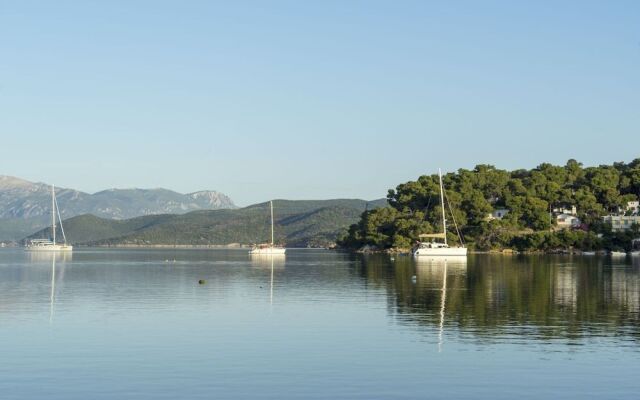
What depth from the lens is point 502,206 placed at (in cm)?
19662

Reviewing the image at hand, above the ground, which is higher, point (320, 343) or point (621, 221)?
point (621, 221)

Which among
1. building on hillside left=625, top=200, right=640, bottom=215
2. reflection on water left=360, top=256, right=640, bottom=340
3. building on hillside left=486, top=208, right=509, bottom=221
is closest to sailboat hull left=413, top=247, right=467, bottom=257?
building on hillside left=486, top=208, right=509, bottom=221

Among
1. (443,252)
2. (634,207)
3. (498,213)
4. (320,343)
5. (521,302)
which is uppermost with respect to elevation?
(634,207)

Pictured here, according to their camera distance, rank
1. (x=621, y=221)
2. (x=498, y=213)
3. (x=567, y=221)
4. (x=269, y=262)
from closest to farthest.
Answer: (x=269, y=262), (x=621, y=221), (x=567, y=221), (x=498, y=213)

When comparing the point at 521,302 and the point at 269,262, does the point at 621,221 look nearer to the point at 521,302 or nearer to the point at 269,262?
the point at 269,262

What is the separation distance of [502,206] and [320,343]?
165 meters

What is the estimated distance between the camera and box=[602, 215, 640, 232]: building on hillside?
597 ft

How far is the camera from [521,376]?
29406 millimetres

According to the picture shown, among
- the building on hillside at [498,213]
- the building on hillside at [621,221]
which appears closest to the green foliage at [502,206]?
the building on hillside at [498,213]

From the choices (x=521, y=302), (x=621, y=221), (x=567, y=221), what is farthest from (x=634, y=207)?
(x=521, y=302)

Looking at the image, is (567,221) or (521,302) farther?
(567,221)

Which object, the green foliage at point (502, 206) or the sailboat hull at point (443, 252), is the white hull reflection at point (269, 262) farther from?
the green foliage at point (502, 206)

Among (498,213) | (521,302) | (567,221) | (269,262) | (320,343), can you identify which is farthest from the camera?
(498,213)

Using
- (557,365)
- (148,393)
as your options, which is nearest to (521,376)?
(557,365)
